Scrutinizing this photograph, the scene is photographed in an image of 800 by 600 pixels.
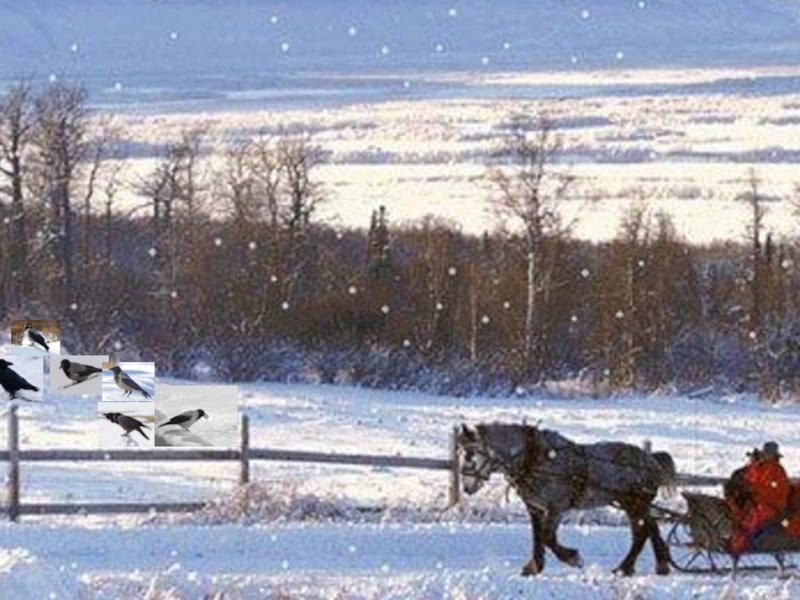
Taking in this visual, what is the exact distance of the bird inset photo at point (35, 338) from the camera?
43.2 m

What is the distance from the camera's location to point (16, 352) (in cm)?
4191

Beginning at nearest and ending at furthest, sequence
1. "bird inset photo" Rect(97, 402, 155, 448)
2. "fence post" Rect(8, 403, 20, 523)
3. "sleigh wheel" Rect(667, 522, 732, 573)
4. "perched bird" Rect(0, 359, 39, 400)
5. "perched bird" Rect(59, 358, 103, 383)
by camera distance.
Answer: "sleigh wheel" Rect(667, 522, 732, 573), "fence post" Rect(8, 403, 20, 523), "bird inset photo" Rect(97, 402, 155, 448), "perched bird" Rect(0, 359, 39, 400), "perched bird" Rect(59, 358, 103, 383)

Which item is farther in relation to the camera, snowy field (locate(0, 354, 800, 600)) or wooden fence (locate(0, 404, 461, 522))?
wooden fence (locate(0, 404, 461, 522))

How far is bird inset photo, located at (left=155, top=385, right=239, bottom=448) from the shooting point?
2966cm

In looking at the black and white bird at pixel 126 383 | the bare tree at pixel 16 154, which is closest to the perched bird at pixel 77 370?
the black and white bird at pixel 126 383

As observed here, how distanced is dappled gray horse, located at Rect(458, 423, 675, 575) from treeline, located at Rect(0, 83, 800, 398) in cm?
3252

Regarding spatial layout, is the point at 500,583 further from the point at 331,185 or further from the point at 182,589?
the point at 331,185

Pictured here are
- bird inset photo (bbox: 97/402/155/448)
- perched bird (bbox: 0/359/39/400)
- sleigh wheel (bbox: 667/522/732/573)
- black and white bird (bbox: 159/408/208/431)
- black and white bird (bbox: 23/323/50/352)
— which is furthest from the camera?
black and white bird (bbox: 23/323/50/352)

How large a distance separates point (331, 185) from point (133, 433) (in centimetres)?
5686

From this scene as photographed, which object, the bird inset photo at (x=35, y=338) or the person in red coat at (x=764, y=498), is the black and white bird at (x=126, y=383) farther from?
the person in red coat at (x=764, y=498)

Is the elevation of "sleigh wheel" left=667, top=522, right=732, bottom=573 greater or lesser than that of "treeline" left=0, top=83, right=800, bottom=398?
lesser

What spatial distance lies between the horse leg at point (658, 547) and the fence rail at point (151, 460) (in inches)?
114

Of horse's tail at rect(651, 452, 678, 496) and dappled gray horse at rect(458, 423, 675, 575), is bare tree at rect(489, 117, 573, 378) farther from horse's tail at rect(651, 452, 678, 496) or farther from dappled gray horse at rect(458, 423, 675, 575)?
dappled gray horse at rect(458, 423, 675, 575)

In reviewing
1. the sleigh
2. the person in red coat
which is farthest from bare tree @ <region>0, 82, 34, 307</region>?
the person in red coat
